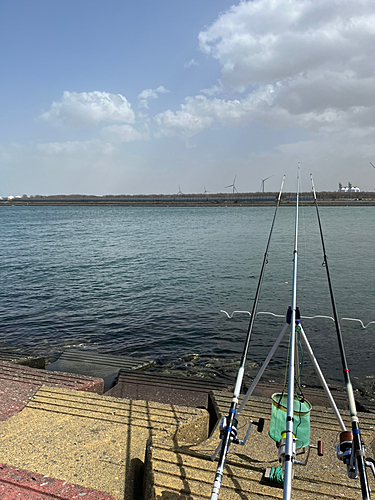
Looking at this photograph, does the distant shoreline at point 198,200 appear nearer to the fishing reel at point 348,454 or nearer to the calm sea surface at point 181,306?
the calm sea surface at point 181,306

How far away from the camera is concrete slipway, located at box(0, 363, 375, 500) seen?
289cm

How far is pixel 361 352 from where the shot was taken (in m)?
9.91

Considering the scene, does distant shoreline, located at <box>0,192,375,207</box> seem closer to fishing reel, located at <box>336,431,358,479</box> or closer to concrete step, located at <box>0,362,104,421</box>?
concrete step, located at <box>0,362,104,421</box>

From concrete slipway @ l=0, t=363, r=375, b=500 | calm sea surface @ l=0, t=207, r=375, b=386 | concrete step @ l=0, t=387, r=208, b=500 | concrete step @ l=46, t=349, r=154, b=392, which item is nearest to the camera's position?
concrete slipway @ l=0, t=363, r=375, b=500

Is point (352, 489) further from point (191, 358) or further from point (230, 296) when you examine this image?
point (230, 296)

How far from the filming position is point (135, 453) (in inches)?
A: 139

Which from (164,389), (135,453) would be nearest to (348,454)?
(135,453)

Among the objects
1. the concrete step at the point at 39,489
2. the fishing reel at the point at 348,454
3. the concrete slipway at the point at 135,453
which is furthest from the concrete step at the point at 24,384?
the fishing reel at the point at 348,454

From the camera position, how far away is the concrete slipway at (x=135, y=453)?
2893 millimetres

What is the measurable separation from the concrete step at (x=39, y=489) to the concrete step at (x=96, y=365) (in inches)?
152

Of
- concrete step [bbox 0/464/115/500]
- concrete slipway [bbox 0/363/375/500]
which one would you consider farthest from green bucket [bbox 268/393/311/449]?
concrete step [bbox 0/464/115/500]

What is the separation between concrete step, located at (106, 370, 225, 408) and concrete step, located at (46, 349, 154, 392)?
105cm

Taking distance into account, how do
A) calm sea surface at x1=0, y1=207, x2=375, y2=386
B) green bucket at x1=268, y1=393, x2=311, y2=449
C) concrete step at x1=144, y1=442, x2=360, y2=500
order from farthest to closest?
1. calm sea surface at x1=0, y1=207, x2=375, y2=386
2. green bucket at x1=268, y1=393, x2=311, y2=449
3. concrete step at x1=144, y1=442, x2=360, y2=500

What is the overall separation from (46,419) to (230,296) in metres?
12.1
